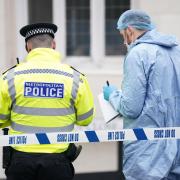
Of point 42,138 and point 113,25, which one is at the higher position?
point 113,25

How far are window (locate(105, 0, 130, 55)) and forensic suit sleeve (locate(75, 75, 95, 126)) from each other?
2.62m

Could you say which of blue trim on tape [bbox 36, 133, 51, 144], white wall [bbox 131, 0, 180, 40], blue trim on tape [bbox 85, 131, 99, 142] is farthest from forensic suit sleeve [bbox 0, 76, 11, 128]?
white wall [bbox 131, 0, 180, 40]

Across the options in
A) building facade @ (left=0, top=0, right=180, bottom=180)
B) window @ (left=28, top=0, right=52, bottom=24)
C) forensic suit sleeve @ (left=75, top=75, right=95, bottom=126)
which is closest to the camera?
forensic suit sleeve @ (left=75, top=75, right=95, bottom=126)

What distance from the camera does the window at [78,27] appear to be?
18.3ft

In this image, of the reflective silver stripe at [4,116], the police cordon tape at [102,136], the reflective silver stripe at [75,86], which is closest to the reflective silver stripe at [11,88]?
the reflective silver stripe at [4,116]

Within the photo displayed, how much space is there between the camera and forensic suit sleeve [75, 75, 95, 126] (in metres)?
2.98

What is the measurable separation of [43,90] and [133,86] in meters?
0.66

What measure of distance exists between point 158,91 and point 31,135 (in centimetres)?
91

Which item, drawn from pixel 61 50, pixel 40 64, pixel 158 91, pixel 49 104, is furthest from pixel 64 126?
pixel 61 50

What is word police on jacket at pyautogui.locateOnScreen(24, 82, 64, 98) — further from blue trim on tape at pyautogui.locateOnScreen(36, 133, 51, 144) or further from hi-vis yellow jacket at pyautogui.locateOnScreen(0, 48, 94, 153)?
blue trim on tape at pyautogui.locateOnScreen(36, 133, 51, 144)

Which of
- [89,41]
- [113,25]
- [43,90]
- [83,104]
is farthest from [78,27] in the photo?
[43,90]

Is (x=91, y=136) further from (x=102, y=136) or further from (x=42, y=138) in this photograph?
(x=42, y=138)

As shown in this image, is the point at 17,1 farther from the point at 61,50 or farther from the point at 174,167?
the point at 174,167

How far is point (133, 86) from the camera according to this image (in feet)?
10.6
